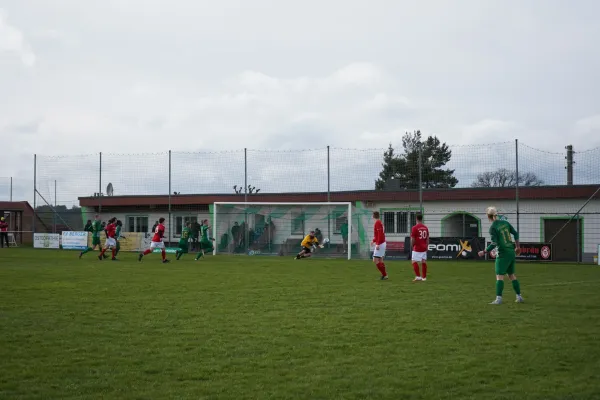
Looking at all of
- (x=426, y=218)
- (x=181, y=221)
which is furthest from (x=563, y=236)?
(x=181, y=221)

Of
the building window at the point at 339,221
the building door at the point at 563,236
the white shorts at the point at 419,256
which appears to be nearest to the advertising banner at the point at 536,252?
the building door at the point at 563,236

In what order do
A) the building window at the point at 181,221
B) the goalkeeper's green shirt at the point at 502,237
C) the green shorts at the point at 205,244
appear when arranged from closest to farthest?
the goalkeeper's green shirt at the point at 502,237
the green shorts at the point at 205,244
the building window at the point at 181,221

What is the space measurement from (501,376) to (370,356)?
1503 millimetres

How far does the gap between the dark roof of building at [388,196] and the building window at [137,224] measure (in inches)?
46.6

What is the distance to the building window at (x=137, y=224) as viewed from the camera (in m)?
43.9

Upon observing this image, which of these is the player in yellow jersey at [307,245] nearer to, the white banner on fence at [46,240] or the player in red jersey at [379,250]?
the player in red jersey at [379,250]

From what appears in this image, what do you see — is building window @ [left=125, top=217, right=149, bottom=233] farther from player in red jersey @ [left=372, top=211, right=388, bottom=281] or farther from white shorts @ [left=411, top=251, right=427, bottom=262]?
white shorts @ [left=411, top=251, right=427, bottom=262]

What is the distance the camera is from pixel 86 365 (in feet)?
22.9

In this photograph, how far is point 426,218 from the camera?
35500mm

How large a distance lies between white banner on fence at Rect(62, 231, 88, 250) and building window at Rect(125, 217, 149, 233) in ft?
17.9

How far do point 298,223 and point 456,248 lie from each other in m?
8.41

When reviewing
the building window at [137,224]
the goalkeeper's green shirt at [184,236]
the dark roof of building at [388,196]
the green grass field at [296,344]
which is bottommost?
the green grass field at [296,344]

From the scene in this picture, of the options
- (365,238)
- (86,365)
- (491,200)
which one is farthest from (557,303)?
(491,200)

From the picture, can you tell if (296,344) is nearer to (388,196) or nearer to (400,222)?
(400,222)
